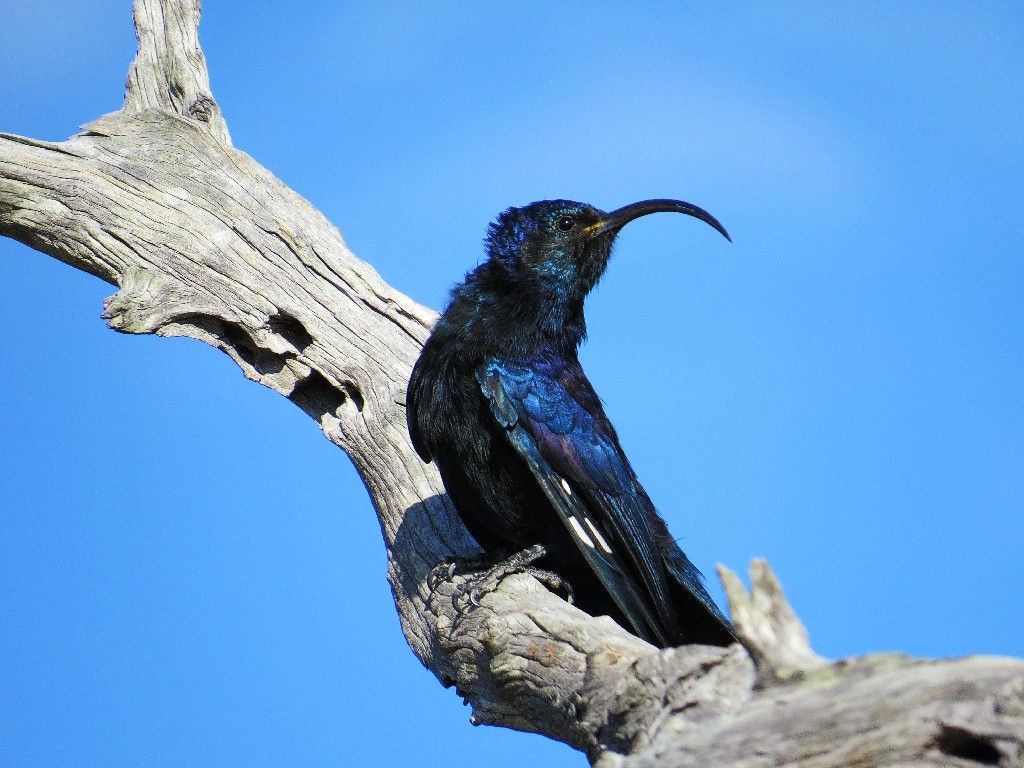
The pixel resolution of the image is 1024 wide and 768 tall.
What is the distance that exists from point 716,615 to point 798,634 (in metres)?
1.98

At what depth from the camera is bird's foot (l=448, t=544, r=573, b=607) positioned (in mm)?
4031

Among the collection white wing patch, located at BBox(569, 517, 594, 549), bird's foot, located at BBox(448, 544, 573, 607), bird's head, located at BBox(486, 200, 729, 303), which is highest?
bird's head, located at BBox(486, 200, 729, 303)

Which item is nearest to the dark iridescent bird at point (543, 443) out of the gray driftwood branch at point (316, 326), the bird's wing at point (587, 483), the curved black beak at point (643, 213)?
the bird's wing at point (587, 483)

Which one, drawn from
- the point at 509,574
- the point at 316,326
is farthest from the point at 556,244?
the point at 509,574

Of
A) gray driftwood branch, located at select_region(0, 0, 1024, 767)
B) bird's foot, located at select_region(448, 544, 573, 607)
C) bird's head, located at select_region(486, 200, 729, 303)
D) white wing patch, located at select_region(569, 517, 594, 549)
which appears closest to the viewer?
gray driftwood branch, located at select_region(0, 0, 1024, 767)

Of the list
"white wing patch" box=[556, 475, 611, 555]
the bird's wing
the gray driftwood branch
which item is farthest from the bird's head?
"white wing patch" box=[556, 475, 611, 555]

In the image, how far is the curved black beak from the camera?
496cm

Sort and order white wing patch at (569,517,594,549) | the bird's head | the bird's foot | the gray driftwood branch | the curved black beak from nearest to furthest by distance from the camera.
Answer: the gray driftwood branch → the bird's foot → white wing patch at (569,517,594,549) → the bird's head → the curved black beak

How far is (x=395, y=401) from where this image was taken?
5.15 metres

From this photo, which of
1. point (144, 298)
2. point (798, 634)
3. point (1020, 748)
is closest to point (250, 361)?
point (144, 298)

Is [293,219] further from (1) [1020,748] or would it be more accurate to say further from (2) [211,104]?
(1) [1020,748]

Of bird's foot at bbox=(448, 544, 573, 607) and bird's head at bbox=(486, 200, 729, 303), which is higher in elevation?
bird's head at bbox=(486, 200, 729, 303)

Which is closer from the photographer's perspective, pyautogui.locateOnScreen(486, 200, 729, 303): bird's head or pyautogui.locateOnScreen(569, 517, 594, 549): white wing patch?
pyautogui.locateOnScreen(569, 517, 594, 549): white wing patch

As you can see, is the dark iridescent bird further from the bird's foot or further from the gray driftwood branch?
the gray driftwood branch
